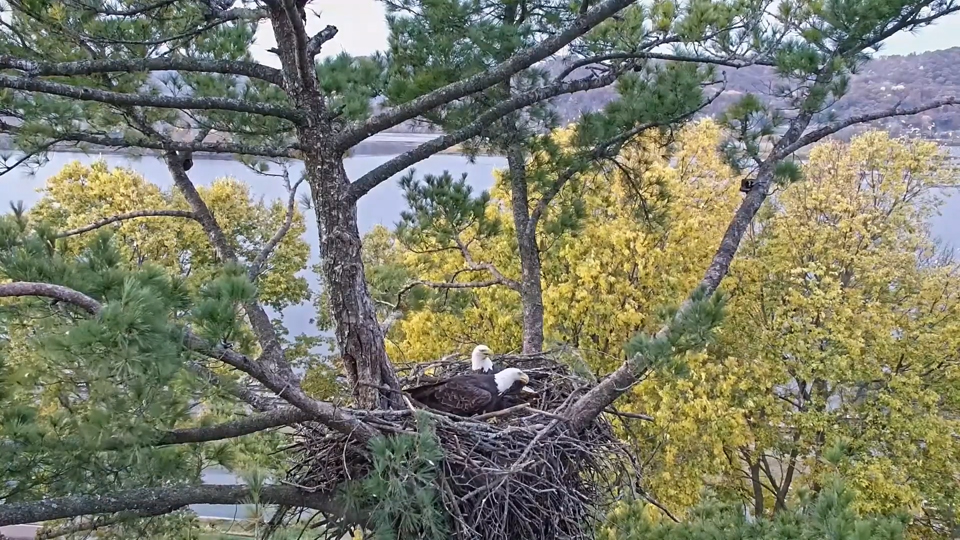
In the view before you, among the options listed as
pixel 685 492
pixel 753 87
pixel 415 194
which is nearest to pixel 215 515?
pixel 685 492

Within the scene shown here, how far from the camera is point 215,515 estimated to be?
12180 mm

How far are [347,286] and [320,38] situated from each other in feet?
2.99

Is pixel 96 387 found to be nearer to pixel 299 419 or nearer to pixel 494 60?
pixel 299 419

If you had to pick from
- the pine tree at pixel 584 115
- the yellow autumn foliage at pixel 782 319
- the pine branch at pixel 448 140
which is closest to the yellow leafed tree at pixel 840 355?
the yellow autumn foliage at pixel 782 319

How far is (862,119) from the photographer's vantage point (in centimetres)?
304

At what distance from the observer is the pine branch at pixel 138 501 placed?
2.13 meters

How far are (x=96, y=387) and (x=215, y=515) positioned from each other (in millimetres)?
12203

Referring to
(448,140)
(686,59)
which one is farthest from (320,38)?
(686,59)

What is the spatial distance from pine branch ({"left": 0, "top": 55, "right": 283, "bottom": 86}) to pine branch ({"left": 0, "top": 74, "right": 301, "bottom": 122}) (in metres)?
0.05

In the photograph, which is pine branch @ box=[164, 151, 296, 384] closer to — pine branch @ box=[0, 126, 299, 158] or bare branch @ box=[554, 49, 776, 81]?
pine branch @ box=[0, 126, 299, 158]

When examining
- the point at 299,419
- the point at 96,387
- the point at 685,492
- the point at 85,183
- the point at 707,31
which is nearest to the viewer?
the point at 96,387

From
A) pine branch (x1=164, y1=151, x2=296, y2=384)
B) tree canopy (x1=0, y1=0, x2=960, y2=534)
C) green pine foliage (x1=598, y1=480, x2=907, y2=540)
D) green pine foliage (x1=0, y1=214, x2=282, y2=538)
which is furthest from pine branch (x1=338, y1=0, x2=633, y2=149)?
pine branch (x1=164, y1=151, x2=296, y2=384)

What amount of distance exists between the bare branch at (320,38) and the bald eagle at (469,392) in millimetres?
1535

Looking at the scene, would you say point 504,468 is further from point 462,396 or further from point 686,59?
point 686,59
